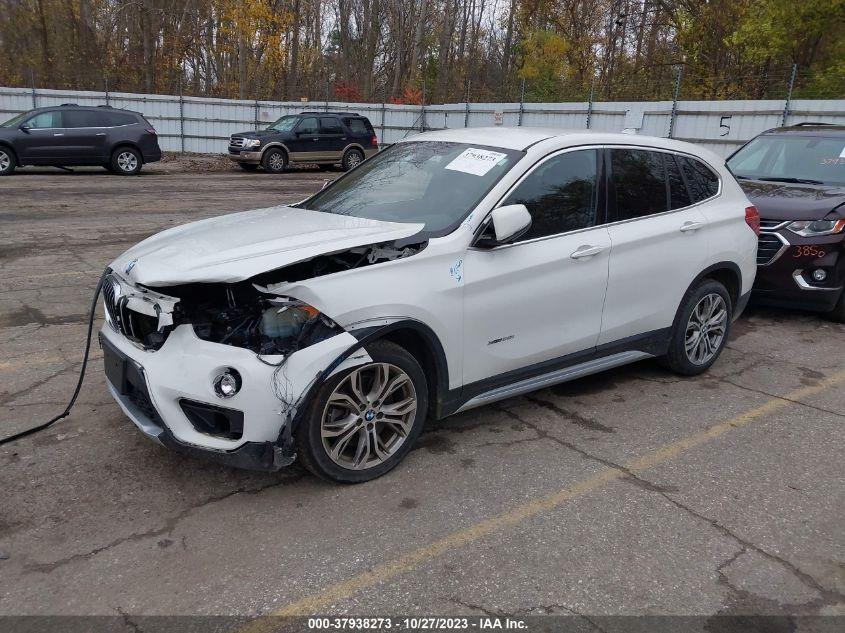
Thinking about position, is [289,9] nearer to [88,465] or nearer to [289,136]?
[289,136]

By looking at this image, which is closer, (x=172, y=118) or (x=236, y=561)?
(x=236, y=561)

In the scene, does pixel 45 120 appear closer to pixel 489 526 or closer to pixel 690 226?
pixel 690 226

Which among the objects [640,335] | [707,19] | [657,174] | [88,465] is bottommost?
[88,465]

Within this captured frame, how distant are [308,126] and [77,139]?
6860 mm

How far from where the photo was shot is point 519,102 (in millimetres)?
25406

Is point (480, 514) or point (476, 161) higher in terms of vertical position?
point (476, 161)

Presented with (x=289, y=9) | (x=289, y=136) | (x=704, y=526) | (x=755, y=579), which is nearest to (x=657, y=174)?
(x=704, y=526)

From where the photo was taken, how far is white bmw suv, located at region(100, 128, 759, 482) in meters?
3.32

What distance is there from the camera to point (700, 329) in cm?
537

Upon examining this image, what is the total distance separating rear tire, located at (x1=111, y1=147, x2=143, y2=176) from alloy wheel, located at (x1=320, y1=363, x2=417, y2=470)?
17844 mm

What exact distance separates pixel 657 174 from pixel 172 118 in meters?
24.2

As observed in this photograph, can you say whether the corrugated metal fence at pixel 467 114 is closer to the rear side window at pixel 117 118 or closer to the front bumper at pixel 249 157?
the front bumper at pixel 249 157

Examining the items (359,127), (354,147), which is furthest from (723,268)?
(359,127)

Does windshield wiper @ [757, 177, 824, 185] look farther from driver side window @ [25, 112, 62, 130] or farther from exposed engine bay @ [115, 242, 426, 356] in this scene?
driver side window @ [25, 112, 62, 130]
